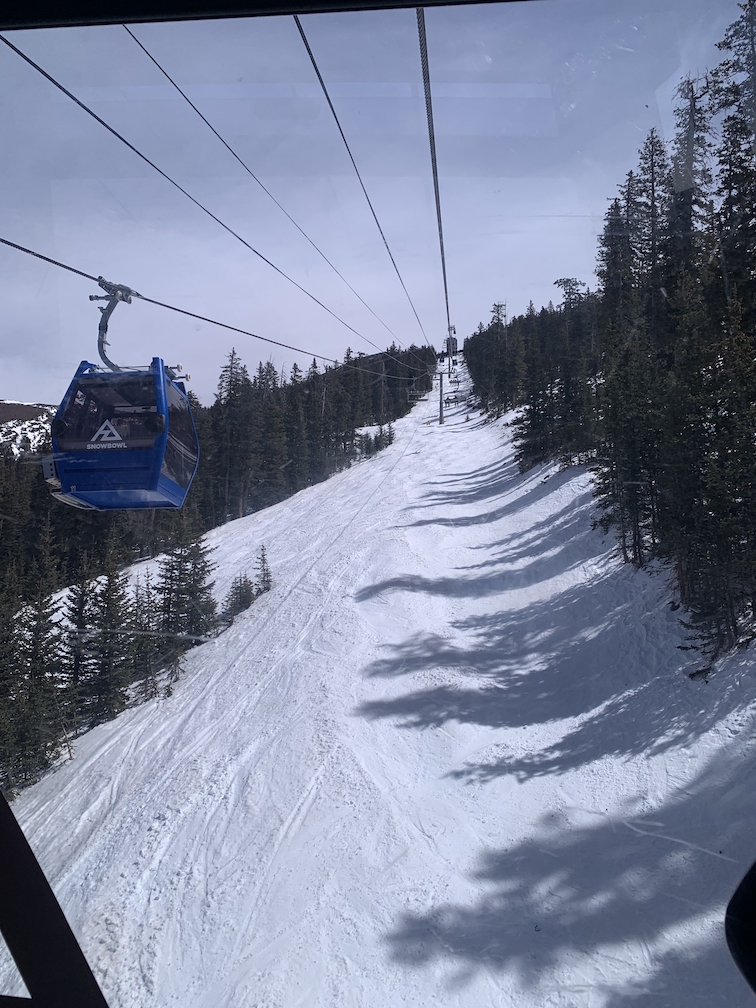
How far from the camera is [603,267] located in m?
25.2

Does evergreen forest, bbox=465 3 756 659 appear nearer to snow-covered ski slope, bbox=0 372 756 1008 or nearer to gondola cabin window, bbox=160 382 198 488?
snow-covered ski slope, bbox=0 372 756 1008

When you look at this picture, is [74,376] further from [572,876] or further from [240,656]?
[240,656]

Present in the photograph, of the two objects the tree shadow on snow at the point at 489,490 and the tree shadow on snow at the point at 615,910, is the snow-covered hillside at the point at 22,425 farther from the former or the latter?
the tree shadow on snow at the point at 489,490

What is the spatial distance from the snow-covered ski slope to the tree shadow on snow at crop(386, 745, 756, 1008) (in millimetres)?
26

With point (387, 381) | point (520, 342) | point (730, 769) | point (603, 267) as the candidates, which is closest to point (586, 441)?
point (603, 267)

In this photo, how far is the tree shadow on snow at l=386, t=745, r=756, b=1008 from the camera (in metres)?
4.93

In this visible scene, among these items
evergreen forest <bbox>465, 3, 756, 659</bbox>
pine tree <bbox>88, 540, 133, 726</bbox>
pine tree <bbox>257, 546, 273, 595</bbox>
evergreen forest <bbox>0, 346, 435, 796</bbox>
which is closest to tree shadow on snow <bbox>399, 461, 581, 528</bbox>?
evergreen forest <bbox>465, 3, 756, 659</bbox>

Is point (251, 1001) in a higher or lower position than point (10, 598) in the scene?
lower

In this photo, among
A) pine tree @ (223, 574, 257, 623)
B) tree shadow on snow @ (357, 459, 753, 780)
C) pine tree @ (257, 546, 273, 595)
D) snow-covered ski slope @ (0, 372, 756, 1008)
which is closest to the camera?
snow-covered ski slope @ (0, 372, 756, 1008)

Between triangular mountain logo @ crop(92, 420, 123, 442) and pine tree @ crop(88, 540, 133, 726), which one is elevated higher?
triangular mountain logo @ crop(92, 420, 123, 442)

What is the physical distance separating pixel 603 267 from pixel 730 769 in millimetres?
21641

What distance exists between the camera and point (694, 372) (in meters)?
11.8

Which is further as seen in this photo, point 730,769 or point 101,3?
point 730,769

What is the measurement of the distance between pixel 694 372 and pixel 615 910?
356 inches
